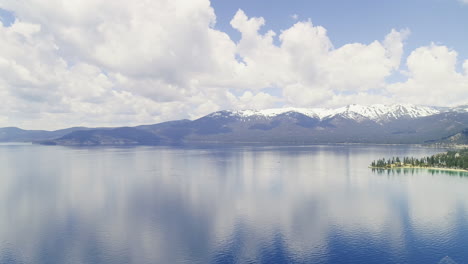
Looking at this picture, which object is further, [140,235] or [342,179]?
[342,179]

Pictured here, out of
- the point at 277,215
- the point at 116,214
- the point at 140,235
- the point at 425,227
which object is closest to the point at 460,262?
the point at 425,227

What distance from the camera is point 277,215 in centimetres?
9100

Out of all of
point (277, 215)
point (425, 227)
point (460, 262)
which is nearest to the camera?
point (460, 262)

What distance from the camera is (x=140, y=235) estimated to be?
7369 centimetres

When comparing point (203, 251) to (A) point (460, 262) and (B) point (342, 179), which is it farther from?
(B) point (342, 179)

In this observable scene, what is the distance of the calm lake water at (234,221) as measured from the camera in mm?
63188

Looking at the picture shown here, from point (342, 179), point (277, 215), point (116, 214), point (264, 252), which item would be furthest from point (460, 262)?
point (342, 179)

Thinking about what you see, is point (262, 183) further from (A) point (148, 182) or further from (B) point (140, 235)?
(B) point (140, 235)

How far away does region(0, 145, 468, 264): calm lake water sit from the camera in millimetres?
63188

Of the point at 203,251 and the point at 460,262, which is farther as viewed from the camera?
the point at 203,251

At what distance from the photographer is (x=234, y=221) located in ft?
279

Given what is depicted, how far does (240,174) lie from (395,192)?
286 feet

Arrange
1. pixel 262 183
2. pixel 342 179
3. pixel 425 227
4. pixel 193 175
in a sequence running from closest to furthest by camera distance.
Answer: pixel 425 227 < pixel 262 183 < pixel 342 179 < pixel 193 175

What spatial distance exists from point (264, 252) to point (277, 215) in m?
28.2
